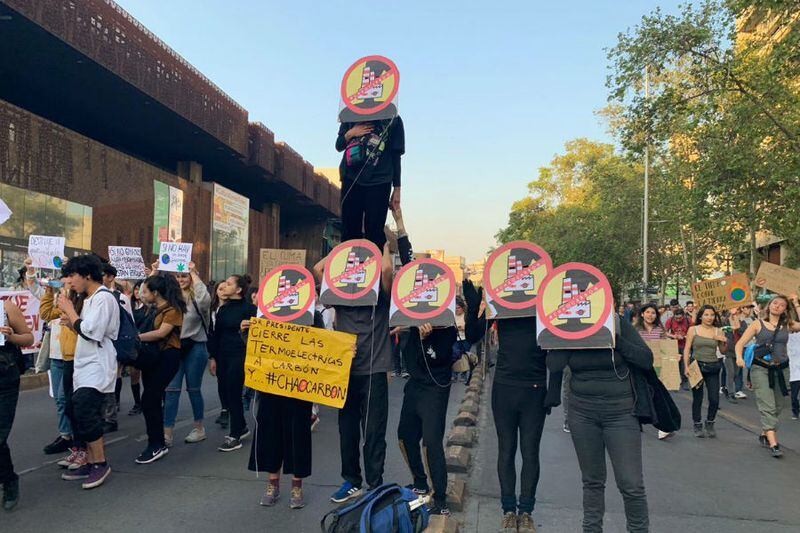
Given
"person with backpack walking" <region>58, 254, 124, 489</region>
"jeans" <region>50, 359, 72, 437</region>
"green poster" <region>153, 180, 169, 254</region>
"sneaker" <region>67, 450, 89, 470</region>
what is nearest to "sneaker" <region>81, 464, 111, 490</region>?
"person with backpack walking" <region>58, 254, 124, 489</region>

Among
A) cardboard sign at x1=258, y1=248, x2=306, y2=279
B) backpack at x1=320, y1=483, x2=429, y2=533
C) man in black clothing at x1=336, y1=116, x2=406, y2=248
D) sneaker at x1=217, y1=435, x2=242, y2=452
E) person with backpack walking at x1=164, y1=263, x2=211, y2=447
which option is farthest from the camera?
cardboard sign at x1=258, y1=248, x2=306, y2=279

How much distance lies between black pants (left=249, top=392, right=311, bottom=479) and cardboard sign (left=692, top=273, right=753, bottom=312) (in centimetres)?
970

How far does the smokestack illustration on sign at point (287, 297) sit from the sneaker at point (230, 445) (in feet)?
7.94

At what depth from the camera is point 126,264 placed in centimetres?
919

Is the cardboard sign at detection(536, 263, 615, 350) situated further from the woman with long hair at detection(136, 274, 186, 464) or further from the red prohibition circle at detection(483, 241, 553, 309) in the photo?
the woman with long hair at detection(136, 274, 186, 464)

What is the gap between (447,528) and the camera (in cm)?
396

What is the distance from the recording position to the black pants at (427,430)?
4.20 m

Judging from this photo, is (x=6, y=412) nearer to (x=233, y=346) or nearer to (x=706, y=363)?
(x=233, y=346)

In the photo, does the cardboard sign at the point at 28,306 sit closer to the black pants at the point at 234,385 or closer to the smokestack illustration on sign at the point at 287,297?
the black pants at the point at 234,385

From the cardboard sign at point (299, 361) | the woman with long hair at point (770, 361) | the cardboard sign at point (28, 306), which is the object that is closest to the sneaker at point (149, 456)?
the cardboard sign at point (28, 306)

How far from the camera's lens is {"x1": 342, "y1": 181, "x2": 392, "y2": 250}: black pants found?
4.97 metres

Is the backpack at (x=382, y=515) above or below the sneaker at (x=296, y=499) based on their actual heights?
above

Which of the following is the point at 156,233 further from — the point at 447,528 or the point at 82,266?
the point at 447,528

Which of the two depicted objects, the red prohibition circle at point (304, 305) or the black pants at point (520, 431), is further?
the red prohibition circle at point (304, 305)
